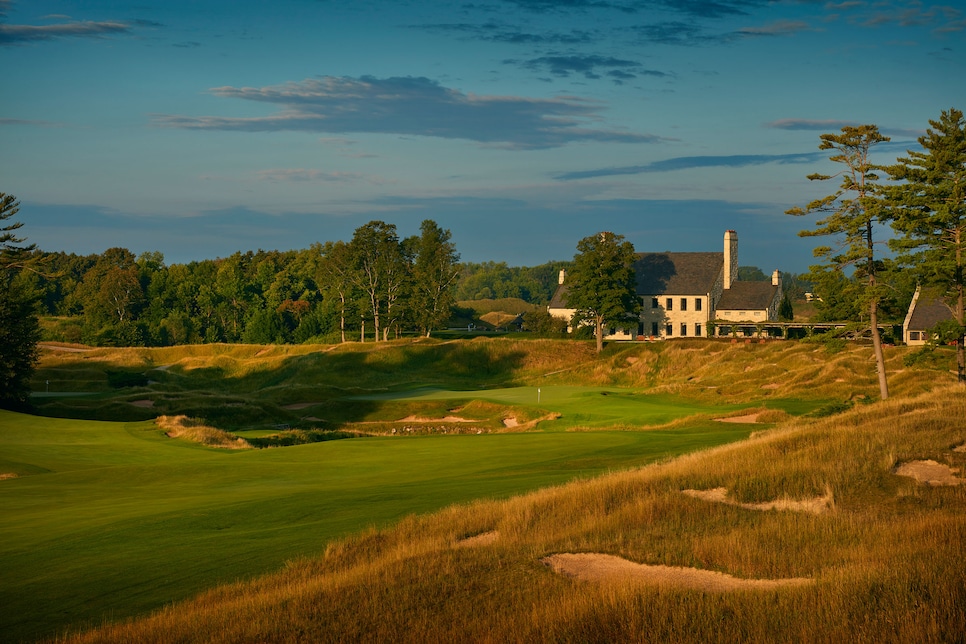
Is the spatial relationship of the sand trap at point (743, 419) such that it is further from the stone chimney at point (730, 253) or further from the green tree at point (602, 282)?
the stone chimney at point (730, 253)

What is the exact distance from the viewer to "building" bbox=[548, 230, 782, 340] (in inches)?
3760

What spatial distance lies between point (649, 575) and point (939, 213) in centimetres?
3712

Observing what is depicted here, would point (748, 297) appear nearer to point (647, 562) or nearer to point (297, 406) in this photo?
point (297, 406)

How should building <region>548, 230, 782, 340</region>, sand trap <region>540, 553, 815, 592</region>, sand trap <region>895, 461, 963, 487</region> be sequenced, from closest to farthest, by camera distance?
sand trap <region>540, 553, 815, 592</region> < sand trap <region>895, 461, 963, 487</region> < building <region>548, 230, 782, 340</region>

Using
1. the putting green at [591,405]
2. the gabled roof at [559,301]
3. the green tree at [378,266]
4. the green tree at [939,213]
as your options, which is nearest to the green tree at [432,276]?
the green tree at [378,266]

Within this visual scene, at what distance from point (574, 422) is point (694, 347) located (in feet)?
99.9

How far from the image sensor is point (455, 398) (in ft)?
177

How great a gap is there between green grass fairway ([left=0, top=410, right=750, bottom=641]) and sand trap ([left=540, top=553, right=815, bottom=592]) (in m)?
4.17

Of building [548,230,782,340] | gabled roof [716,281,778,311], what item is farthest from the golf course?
building [548,230,782,340]

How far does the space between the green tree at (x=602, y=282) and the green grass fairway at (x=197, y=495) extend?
1770 inches

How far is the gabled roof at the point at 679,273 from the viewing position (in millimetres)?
97312

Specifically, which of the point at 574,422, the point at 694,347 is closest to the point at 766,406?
the point at 574,422

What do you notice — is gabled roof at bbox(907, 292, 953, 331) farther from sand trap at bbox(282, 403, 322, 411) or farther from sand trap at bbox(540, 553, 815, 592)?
sand trap at bbox(540, 553, 815, 592)

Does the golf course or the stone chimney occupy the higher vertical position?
the stone chimney
